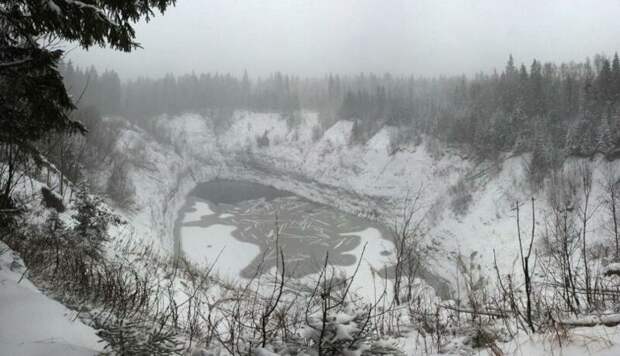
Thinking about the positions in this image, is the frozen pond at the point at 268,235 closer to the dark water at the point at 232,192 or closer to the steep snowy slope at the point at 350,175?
the dark water at the point at 232,192

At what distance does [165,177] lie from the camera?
68.4 m

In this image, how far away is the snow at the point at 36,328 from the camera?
1813 mm

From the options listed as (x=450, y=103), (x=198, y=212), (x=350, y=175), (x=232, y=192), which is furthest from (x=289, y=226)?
(x=450, y=103)

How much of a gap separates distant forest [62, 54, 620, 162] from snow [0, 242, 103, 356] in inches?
162

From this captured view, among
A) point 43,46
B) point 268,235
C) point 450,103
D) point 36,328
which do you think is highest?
point 450,103

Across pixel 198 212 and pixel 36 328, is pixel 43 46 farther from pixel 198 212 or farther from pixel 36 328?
pixel 198 212

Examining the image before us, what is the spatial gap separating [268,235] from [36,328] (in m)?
43.1

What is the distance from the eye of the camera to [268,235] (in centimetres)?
4441

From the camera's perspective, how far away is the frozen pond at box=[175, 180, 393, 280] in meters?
35.1

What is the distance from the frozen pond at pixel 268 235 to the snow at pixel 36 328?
894 inches

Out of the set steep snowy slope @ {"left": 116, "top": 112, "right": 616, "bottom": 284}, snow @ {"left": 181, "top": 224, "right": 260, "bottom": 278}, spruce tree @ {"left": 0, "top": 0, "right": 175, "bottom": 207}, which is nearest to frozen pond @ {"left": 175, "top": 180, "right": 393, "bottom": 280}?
snow @ {"left": 181, "top": 224, "right": 260, "bottom": 278}

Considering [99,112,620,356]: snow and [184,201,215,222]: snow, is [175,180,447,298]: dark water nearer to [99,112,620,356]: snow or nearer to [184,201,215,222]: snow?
[184,201,215,222]: snow

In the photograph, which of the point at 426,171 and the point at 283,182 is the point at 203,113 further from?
the point at 426,171

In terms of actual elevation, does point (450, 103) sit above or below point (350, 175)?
above
